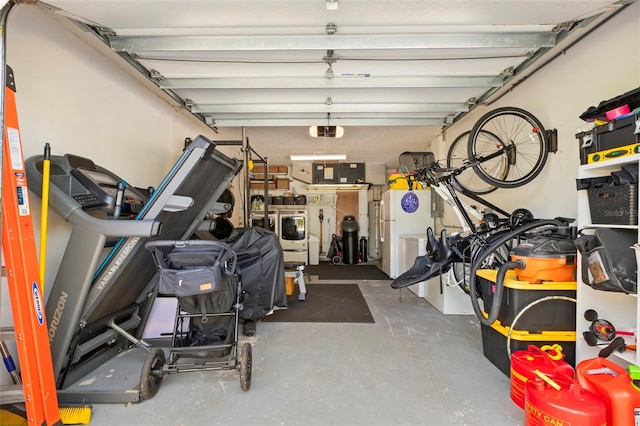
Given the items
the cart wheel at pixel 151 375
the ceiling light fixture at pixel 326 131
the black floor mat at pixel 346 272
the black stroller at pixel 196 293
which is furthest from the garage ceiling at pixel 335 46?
the black floor mat at pixel 346 272

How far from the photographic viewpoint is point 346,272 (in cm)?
636

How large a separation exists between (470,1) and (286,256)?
255 inches

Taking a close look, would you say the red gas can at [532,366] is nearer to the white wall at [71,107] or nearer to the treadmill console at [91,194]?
the treadmill console at [91,194]

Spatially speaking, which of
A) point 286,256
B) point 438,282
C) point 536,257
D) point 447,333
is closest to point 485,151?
point 438,282

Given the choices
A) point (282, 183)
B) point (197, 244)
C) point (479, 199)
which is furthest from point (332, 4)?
point (282, 183)

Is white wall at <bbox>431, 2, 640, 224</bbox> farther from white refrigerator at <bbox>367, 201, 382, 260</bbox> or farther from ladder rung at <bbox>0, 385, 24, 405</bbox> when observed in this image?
white refrigerator at <bbox>367, 201, 382, 260</bbox>

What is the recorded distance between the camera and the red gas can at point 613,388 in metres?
1.30

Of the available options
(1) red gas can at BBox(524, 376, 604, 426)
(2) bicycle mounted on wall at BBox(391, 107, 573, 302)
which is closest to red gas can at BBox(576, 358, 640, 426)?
(1) red gas can at BBox(524, 376, 604, 426)

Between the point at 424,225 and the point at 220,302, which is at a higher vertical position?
the point at 424,225

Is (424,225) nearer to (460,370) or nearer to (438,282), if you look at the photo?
(438,282)

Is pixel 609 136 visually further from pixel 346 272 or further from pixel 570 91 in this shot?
pixel 346 272

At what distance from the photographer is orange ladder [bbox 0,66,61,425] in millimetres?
1438

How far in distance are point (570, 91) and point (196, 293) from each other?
360 centimetres

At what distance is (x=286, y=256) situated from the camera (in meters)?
7.41
